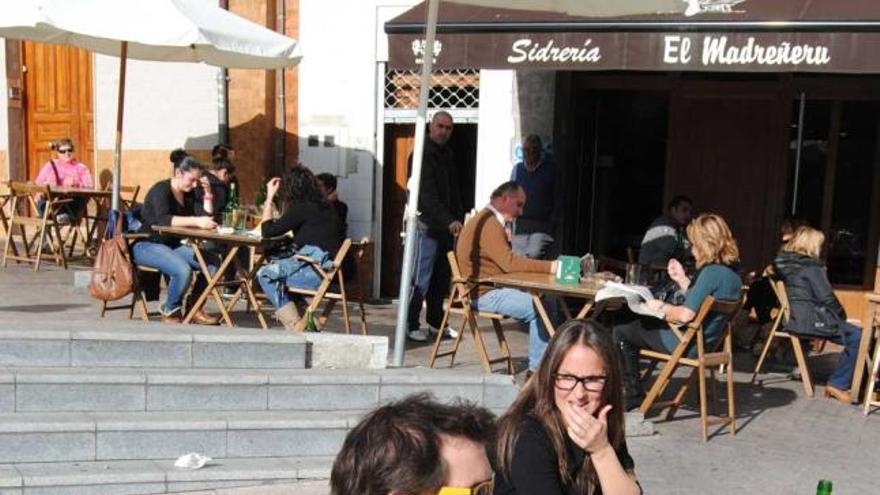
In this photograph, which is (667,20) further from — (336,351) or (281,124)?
(281,124)

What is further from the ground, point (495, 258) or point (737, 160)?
point (737, 160)

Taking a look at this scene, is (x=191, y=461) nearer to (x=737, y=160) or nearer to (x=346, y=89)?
(x=346, y=89)

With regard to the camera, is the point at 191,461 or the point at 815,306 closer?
the point at 191,461

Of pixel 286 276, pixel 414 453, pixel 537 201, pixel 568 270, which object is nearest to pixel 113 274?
pixel 286 276

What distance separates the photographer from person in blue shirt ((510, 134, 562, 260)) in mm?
8812

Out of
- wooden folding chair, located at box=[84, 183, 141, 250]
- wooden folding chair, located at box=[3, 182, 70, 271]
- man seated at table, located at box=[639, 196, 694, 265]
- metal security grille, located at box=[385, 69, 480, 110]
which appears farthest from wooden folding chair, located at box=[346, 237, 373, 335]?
wooden folding chair, located at box=[3, 182, 70, 271]

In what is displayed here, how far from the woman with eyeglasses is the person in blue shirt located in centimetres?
558

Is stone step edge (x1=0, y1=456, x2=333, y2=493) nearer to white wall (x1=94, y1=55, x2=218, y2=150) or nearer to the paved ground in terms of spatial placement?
the paved ground

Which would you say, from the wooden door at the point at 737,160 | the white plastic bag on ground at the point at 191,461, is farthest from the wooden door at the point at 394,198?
the white plastic bag on ground at the point at 191,461

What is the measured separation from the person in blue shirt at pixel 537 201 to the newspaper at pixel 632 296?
2.65 m

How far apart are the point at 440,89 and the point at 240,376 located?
500 cm

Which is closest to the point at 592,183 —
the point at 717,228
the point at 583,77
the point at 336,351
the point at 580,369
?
the point at 583,77

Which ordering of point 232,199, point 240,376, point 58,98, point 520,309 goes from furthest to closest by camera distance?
point 58,98 → point 232,199 → point 520,309 → point 240,376

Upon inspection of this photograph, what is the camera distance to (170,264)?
702cm
